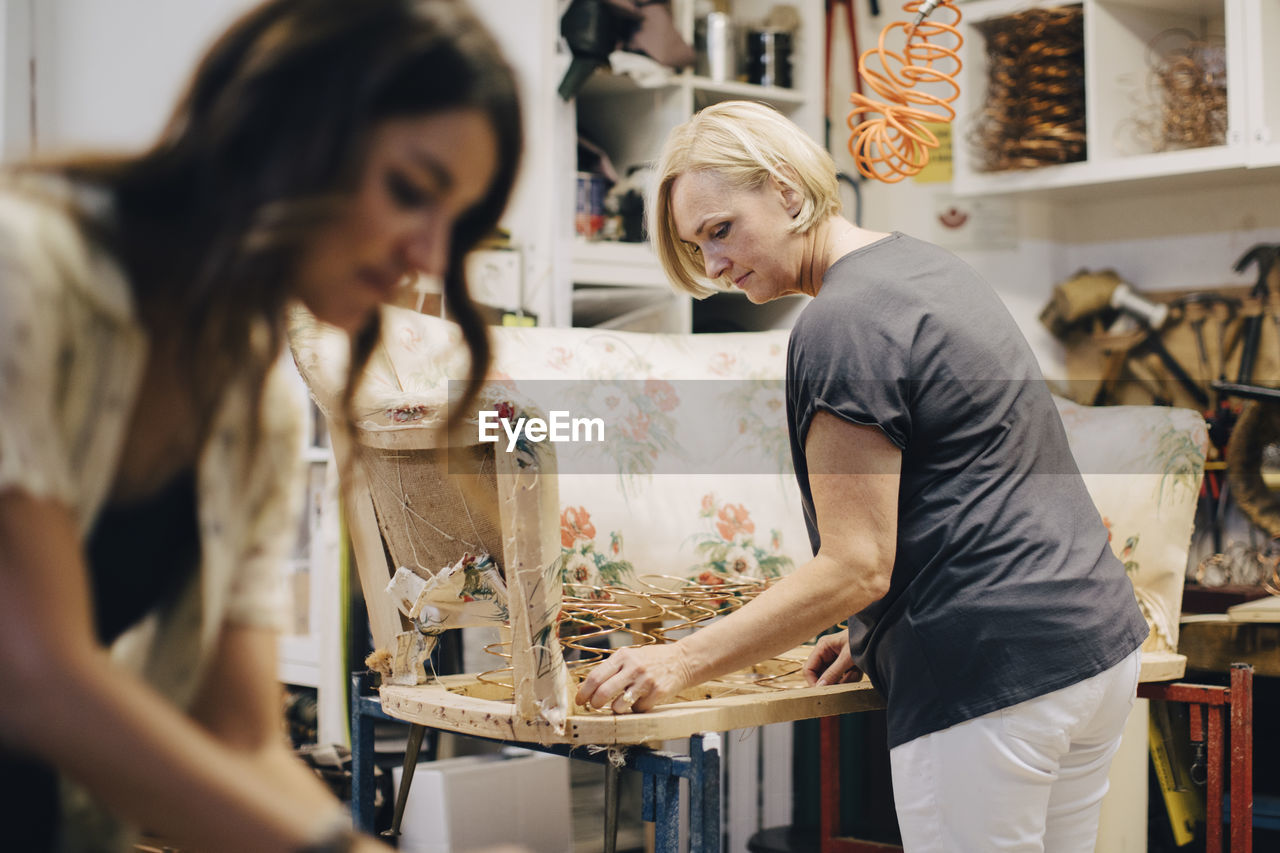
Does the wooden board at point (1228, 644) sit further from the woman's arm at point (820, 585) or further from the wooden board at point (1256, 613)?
the woman's arm at point (820, 585)

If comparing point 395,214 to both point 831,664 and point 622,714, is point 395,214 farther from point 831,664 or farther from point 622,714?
point 831,664

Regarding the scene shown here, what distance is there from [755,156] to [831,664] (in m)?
0.65

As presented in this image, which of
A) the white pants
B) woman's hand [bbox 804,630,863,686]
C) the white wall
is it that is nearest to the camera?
the white pants

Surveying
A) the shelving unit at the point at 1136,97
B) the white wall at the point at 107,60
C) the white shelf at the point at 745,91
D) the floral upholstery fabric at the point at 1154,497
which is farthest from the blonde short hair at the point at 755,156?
the white wall at the point at 107,60

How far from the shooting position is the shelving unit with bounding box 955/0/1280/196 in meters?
2.23

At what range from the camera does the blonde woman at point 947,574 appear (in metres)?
1.17

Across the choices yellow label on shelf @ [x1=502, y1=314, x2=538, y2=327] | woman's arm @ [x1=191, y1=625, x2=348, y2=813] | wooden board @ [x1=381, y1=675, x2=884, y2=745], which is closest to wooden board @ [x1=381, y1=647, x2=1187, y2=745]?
wooden board @ [x1=381, y1=675, x2=884, y2=745]

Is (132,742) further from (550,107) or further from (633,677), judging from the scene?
(550,107)

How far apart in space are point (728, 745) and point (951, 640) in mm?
1407

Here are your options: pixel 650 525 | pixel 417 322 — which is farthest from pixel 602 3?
pixel 650 525

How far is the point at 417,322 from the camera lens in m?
1.76

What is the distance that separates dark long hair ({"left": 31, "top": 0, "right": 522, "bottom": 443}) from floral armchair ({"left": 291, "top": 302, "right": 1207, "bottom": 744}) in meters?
0.59

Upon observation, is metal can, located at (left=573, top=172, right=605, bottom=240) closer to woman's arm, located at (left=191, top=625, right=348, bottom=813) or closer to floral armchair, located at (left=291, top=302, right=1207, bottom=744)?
floral armchair, located at (left=291, top=302, right=1207, bottom=744)

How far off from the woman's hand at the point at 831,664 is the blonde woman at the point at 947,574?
8.7 inches
